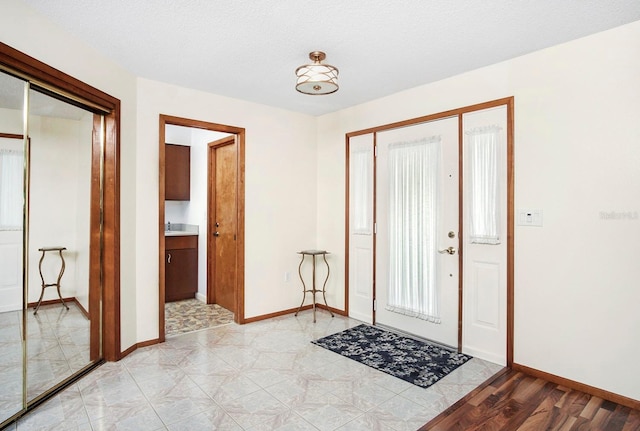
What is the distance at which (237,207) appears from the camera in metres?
4.21

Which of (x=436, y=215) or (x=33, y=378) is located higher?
(x=436, y=215)

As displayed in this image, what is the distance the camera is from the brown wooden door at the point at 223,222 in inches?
181

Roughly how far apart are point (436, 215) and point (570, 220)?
1.11 metres

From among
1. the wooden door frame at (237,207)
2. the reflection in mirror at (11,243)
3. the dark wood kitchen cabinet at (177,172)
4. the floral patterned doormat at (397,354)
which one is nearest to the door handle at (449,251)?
the floral patterned doormat at (397,354)

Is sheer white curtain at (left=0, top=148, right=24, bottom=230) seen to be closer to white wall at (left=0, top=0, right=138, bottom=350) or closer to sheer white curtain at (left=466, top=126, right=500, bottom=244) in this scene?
white wall at (left=0, top=0, right=138, bottom=350)

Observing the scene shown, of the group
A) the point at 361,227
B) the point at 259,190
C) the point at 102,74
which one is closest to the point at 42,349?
the point at 102,74

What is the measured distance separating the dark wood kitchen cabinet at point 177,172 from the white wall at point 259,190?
1.74 meters

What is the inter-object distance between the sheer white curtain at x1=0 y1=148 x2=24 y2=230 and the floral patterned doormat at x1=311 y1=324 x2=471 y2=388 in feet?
8.44

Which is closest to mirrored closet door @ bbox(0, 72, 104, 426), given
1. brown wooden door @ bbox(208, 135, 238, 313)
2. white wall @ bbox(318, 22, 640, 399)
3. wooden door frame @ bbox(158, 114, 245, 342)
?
wooden door frame @ bbox(158, 114, 245, 342)

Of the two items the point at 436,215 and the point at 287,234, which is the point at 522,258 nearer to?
the point at 436,215

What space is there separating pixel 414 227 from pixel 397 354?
4.06 ft

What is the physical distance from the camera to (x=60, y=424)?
2184mm

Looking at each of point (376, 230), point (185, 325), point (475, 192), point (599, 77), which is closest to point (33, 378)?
point (185, 325)

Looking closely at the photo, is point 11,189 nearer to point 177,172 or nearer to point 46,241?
point 46,241
